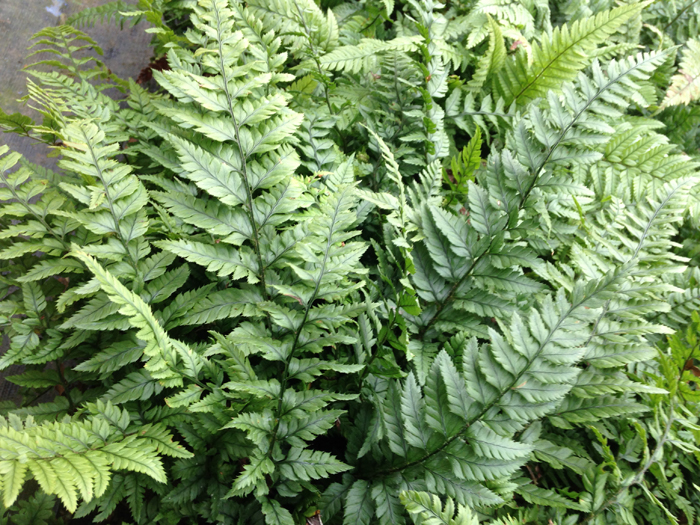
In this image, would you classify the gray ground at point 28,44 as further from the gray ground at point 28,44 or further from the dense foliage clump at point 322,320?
the dense foliage clump at point 322,320

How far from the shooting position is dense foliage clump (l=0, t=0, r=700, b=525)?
116 cm

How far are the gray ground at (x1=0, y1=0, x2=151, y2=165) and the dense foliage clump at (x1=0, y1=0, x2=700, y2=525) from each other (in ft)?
2.07

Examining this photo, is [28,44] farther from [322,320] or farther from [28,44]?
[322,320]

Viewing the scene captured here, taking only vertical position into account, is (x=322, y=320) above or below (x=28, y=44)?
below

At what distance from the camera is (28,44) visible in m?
2.27

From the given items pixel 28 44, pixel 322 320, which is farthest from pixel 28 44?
pixel 322 320

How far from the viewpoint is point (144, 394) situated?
1.23m

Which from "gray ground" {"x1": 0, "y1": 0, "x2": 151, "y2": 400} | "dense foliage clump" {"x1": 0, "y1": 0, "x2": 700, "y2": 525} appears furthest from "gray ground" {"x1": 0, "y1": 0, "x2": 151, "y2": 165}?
"dense foliage clump" {"x1": 0, "y1": 0, "x2": 700, "y2": 525}

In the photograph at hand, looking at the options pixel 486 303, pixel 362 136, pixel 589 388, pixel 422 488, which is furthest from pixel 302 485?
pixel 362 136

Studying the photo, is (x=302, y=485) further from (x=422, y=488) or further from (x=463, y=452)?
(x=463, y=452)

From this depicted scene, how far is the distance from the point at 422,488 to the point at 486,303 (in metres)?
0.58

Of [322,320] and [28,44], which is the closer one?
[322,320]

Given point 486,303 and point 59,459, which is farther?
point 486,303

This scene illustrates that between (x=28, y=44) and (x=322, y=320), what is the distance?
230 cm
